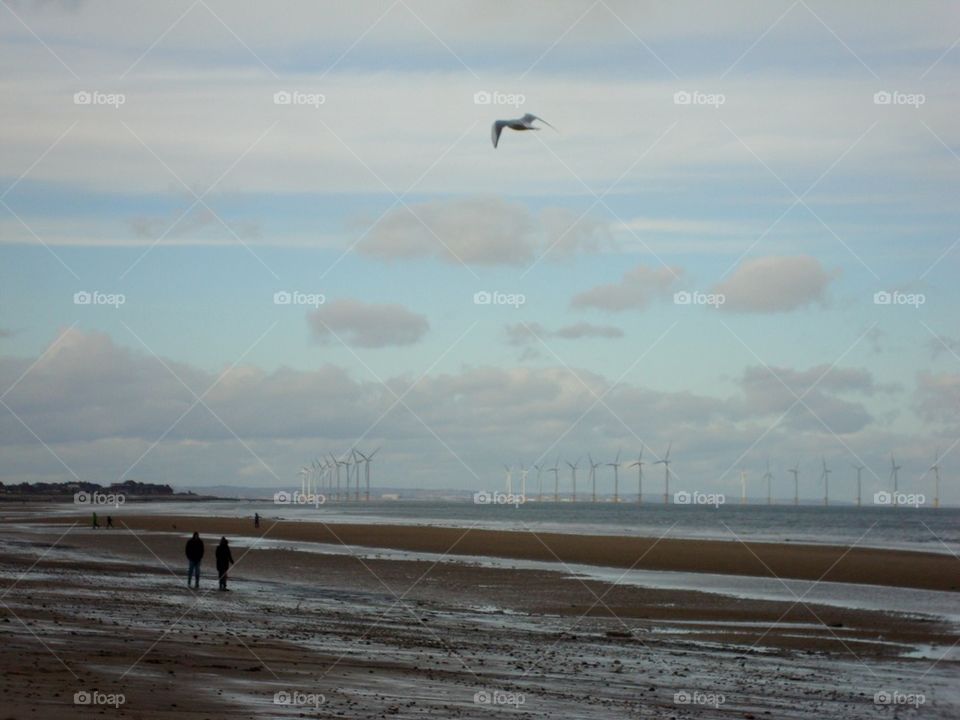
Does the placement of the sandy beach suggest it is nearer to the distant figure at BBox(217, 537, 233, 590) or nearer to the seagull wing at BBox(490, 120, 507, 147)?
the distant figure at BBox(217, 537, 233, 590)

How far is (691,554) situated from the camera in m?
63.9

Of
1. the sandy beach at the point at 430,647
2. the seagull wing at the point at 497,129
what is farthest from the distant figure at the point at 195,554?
the seagull wing at the point at 497,129

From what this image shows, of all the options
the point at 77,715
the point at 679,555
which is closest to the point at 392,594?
the point at 77,715

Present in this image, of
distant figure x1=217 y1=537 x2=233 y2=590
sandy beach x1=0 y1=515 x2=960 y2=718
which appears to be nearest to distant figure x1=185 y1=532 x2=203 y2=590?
distant figure x1=217 y1=537 x2=233 y2=590

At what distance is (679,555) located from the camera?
207ft

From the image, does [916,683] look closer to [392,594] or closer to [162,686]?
[162,686]

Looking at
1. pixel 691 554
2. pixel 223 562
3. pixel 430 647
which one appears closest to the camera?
pixel 430 647

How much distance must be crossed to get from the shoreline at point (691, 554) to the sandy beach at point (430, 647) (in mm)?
12307

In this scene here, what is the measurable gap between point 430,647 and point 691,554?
144 feet

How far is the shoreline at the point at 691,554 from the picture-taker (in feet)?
166

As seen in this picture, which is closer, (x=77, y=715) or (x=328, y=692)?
(x=77, y=715)

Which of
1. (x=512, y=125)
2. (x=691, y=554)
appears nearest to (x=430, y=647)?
(x=512, y=125)

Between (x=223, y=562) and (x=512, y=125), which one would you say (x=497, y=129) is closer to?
(x=512, y=125)

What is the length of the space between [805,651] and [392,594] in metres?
13.5
